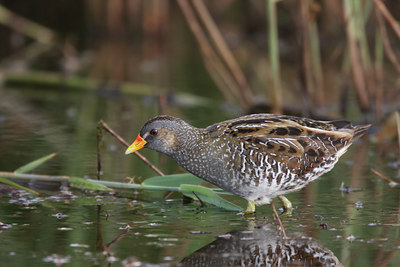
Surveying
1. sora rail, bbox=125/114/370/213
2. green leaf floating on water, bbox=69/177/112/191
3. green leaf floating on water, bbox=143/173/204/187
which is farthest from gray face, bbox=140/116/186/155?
green leaf floating on water, bbox=69/177/112/191

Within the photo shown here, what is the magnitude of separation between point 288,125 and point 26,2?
15.8 meters

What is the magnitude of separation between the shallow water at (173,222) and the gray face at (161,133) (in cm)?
39

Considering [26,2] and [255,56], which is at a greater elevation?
[26,2]

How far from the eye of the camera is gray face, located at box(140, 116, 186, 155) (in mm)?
6699

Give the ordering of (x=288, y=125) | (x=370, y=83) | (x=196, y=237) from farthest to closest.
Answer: (x=370, y=83) → (x=288, y=125) → (x=196, y=237)

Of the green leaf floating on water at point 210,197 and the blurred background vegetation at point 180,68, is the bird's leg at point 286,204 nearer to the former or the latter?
the green leaf floating on water at point 210,197

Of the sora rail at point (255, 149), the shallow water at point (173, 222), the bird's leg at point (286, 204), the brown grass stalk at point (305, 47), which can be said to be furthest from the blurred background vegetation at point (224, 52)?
the bird's leg at point (286, 204)

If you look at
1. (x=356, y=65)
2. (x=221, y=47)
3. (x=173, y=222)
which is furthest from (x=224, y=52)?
(x=173, y=222)

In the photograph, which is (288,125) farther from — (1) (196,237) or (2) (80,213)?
(2) (80,213)

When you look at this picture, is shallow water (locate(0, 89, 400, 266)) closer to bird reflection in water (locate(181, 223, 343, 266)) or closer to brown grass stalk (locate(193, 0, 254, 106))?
bird reflection in water (locate(181, 223, 343, 266))

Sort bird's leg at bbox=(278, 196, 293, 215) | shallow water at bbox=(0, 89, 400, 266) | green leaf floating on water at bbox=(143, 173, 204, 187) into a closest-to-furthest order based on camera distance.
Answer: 1. shallow water at bbox=(0, 89, 400, 266)
2. bird's leg at bbox=(278, 196, 293, 215)
3. green leaf floating on water at bbox=(143, 173, 204, 187)

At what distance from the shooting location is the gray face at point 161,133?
6.70m

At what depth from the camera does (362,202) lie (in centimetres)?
666

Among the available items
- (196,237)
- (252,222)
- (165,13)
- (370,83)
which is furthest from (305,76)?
(165,13)
